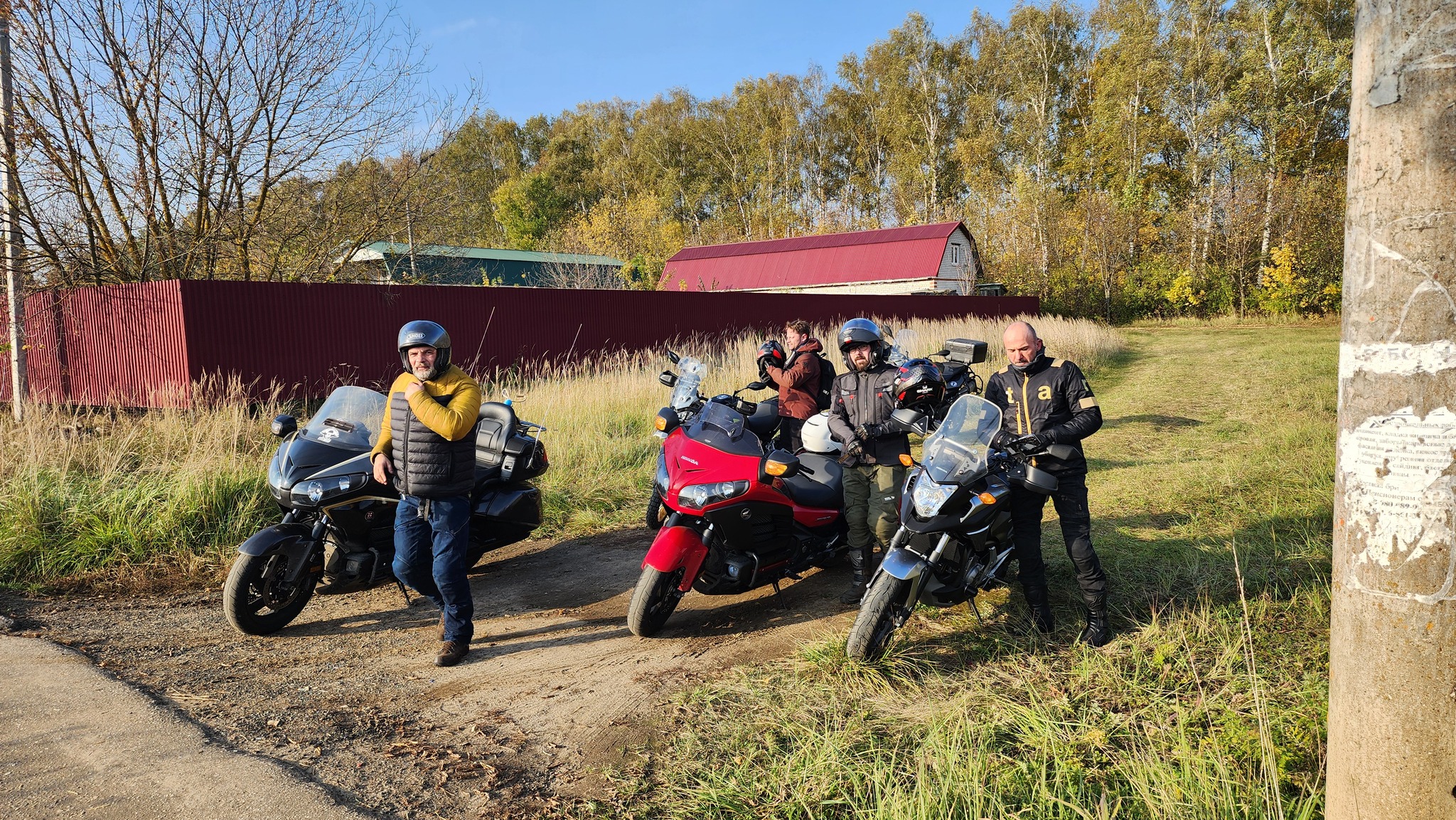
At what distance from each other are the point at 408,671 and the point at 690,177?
52825mm

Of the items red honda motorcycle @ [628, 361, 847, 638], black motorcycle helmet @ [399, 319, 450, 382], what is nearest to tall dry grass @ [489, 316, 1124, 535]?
red honda motorcycle @ [628, 361, 847, 638]

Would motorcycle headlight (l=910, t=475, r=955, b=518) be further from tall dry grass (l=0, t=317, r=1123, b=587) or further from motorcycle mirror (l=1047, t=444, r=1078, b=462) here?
tall dry grass (l=0, t=317, r=1123, b=587)

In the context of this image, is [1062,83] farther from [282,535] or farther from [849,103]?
[282,535]

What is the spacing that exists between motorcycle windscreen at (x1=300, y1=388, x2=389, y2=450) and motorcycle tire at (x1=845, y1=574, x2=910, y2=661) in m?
2.79

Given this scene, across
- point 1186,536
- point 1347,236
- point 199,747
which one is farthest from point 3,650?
point 1186,536

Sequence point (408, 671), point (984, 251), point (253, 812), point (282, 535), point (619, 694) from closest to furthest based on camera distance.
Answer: point (253, 812) < point (619, 694) < point (408, 671) < point (282, 535) < point (984, 251)

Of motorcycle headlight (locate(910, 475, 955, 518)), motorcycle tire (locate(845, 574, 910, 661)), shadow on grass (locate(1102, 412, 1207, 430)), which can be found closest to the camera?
motorcycle tire (locate(845, 574, 910, 661))

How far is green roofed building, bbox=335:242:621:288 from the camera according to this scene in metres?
14.8

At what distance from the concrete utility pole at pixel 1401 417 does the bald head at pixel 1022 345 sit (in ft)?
7.21

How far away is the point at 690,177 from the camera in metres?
54.1

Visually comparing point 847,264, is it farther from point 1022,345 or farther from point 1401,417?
point 1401,417

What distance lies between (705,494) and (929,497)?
3.61 feet

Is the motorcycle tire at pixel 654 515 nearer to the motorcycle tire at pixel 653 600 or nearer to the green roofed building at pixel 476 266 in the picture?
the motorcycle tire at pixel 653 600

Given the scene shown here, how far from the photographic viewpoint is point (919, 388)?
4484 mm
